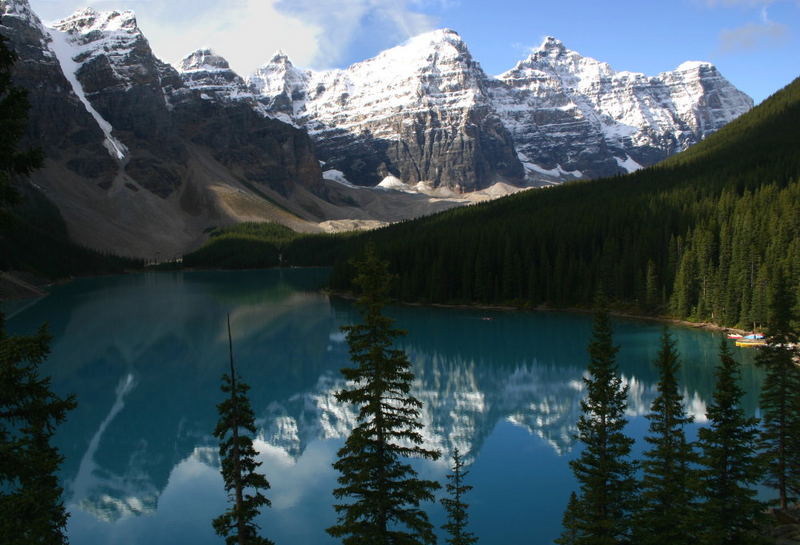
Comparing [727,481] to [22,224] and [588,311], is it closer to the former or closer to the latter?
[22,224]

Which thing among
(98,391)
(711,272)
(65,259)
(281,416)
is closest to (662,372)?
(281,416)

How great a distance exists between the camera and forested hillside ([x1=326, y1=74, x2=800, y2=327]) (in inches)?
2815

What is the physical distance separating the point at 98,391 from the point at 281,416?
1908 cm

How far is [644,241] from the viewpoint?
8800cm

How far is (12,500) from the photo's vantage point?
1062cm

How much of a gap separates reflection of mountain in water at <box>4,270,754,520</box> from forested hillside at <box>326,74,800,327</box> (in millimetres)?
7105

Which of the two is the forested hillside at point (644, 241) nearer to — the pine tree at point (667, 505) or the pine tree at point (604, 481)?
the pine tree at point (604, 481)

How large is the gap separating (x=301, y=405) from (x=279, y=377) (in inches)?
419

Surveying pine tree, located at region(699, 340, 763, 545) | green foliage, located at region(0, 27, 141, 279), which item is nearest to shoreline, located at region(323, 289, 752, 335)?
pine tree, located at region(699, 340, 763, 545)

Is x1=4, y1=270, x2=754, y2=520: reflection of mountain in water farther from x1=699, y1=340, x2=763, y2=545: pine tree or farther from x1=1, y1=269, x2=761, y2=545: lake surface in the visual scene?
x1=699, y1=340, x2=763, y2=545: pine tree

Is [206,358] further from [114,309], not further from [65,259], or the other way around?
[65,259]

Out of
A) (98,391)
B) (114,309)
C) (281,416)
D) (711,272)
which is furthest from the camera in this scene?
(114,309)

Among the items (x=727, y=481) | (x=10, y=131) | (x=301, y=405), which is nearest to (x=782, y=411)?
(x=727, y=481)

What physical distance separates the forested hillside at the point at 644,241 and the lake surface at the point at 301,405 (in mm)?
6750
